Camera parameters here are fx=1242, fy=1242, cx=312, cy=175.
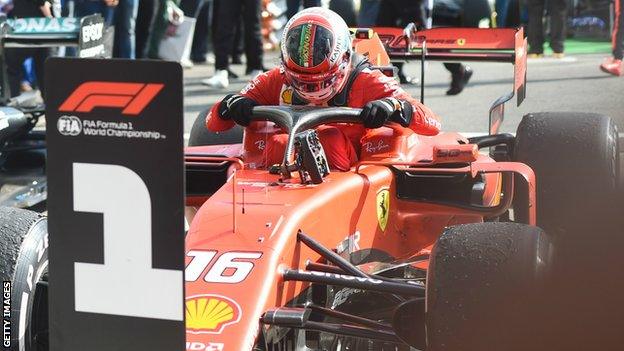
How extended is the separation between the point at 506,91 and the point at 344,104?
6.00m

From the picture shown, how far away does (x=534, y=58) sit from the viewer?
45.3 feet

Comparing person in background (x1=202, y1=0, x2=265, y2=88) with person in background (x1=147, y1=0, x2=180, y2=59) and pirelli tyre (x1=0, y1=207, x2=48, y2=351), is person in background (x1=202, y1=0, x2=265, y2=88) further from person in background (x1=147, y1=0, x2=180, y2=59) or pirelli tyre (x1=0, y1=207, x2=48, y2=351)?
pirelli tyre (x1=0, y1=207, x2=48, y2=351)

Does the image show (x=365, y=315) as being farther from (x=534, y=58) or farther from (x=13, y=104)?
(x=534, y=58)

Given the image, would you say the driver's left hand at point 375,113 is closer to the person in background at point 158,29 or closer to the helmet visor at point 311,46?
the helmet visor at point 311,46

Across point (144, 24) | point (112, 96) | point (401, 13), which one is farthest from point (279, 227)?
point (144, 24)

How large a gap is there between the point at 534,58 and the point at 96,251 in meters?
11.0

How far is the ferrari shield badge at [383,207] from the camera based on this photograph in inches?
205

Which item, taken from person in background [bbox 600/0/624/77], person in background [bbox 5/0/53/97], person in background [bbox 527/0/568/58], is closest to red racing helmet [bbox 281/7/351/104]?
person in background [bbox 5/0/53/97]

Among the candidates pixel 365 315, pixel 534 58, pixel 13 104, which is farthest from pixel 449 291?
pixel 534 58

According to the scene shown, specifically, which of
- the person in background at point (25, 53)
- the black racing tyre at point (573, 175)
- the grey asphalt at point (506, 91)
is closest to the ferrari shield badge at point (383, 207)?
the black racing tyre at point (573, 175)

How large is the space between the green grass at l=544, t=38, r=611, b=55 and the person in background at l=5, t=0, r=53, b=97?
6744mm

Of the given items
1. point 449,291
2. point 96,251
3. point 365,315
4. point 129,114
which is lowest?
point 365,315

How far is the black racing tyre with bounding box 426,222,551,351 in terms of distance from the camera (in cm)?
381

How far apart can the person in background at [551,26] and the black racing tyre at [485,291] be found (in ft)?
32.5
